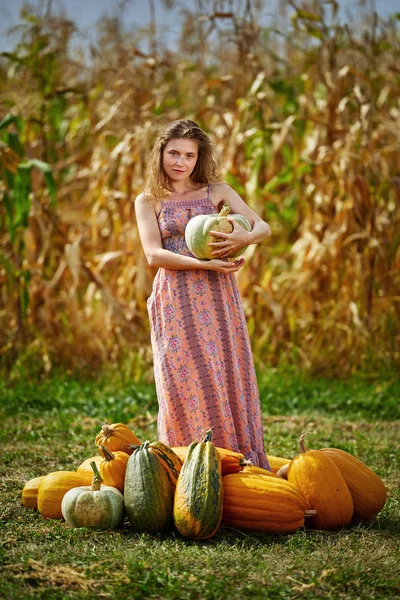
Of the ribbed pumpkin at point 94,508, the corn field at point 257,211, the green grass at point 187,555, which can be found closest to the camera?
the green grass at point 187,555

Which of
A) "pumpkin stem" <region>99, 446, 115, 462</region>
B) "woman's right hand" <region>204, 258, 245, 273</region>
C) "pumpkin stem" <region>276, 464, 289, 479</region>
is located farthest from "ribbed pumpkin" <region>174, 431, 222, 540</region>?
"woman's right hand" <region>204, 258, 245, 273</region>

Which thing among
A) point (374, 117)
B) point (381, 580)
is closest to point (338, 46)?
point (374, 117)

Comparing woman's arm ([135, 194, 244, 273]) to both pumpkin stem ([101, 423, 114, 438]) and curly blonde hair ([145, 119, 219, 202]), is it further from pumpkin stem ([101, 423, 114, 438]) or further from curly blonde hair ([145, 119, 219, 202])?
pumpkin stem ([101, 423, 114, 438])

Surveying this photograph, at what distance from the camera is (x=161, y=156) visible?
374 cm

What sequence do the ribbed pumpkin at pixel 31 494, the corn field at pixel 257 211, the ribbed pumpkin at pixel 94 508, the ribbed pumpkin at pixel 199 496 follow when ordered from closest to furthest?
the ribbed pumpkin at pixel 199 496 < the ribbed pumpkin at pixel 94 508 < the ribbed pumpkin at pixel 31 494 < the corn field at pixel 257 211

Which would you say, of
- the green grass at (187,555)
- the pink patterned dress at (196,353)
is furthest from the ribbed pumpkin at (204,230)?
the green grass at (187,555)

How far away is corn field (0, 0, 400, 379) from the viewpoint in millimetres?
6207

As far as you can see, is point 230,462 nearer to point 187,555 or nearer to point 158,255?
point 187,555

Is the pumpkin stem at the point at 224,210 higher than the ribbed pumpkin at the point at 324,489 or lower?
higher

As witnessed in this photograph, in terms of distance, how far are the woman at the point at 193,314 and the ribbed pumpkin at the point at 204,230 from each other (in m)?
0.04

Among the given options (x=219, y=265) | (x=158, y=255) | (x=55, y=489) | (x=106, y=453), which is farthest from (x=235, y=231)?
(x=55, y=489)

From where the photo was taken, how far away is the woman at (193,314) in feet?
11.9

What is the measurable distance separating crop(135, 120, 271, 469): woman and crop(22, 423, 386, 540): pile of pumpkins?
1.19ft

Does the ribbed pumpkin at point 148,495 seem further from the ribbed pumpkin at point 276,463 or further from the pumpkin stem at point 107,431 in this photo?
the ribbed pumpkin at point 276,463
